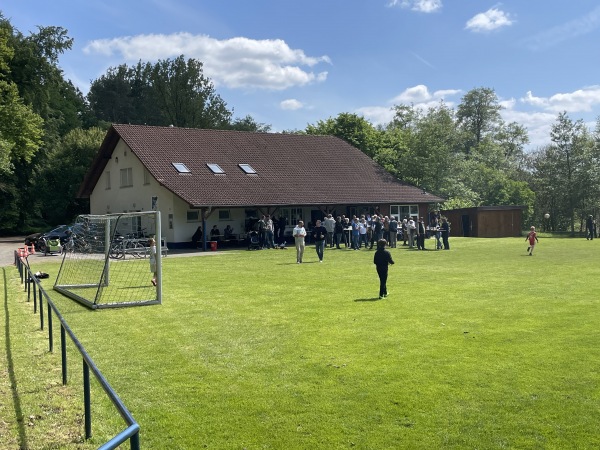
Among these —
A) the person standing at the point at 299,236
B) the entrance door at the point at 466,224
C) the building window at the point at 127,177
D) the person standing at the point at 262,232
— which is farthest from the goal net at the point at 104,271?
the entrance door at the point at 466,224

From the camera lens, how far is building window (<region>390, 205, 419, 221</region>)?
132 feet

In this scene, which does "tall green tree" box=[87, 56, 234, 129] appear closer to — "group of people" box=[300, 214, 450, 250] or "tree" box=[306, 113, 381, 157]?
"tree" box=[306, 113, 381, 157]

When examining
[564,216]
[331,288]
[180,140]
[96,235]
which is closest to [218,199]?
[180,140]

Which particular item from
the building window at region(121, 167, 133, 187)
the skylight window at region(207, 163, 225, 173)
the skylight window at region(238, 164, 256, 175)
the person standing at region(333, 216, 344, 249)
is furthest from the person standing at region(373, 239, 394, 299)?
the building window at region(121, 167, 133, 187)

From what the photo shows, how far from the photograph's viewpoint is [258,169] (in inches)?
1459

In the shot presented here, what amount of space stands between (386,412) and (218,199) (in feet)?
86.5

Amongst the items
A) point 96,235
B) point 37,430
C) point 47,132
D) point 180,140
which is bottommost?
point 37,430

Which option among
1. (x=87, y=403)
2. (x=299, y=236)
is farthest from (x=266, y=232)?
(x=87, y=403)

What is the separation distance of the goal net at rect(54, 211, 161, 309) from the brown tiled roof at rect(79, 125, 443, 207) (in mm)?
9773

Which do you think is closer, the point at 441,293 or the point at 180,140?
the point at 441,293

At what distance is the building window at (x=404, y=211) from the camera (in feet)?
132

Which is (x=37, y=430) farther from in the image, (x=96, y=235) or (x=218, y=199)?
(x=218, y=199)

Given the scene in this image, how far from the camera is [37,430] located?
596 cm

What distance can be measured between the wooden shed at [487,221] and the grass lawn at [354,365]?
2799cm
